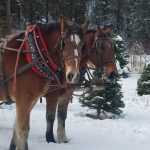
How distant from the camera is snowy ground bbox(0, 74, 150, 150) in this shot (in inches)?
278

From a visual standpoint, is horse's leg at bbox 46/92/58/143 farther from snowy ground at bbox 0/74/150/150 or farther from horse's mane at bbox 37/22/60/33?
horse's mane at bbox 37/22/60/33

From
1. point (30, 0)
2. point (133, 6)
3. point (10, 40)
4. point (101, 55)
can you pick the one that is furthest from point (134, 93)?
point (133, 6)

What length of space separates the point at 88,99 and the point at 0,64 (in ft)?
17.0

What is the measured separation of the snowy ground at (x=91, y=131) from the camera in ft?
23.2

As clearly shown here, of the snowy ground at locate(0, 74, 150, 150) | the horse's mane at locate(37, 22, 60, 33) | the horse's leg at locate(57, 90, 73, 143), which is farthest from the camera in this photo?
the horse's leg at locate(57, 90, 73, 143)

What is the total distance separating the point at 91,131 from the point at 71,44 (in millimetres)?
3459

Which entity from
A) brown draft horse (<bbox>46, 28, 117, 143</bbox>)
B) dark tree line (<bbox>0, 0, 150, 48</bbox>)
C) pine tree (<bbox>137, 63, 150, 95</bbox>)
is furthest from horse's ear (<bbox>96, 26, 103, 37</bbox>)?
dark tree line (<bbox>0, 0, 150, 48</bbox>)

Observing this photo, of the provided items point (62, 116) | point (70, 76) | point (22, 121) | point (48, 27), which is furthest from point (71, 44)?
point (62, 116)

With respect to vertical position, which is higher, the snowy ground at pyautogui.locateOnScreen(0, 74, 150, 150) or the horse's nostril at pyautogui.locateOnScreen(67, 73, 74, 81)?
the horse's nostril at pyautogui.locateOnScreen(67, 73, 74, 81)

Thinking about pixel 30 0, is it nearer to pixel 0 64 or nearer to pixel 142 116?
pixel 142 116

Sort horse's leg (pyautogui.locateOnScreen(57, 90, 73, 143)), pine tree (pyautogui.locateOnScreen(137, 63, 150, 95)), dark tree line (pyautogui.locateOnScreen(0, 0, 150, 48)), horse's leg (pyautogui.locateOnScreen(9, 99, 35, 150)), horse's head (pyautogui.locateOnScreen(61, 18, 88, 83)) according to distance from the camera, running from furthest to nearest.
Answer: dark tree line (pyautogui.locateOnScreen(0, 0, 150, 48))
pine tree (pyautogui.locateOnScreen(137, 63, 150, 95))
horse's leg (pyautogui.locateOnScreen(57, 90, 73, 143))
horse's leg (pyautogui.locateOnScreen(9, 99, 35, 150))
horse's head (pyautogui.locateOnScreen(61, 18, 88, 83))

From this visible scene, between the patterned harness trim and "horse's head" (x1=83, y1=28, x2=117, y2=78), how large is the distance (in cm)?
154

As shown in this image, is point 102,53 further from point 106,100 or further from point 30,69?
point 106,100

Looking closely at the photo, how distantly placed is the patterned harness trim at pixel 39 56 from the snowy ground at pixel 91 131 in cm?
165
